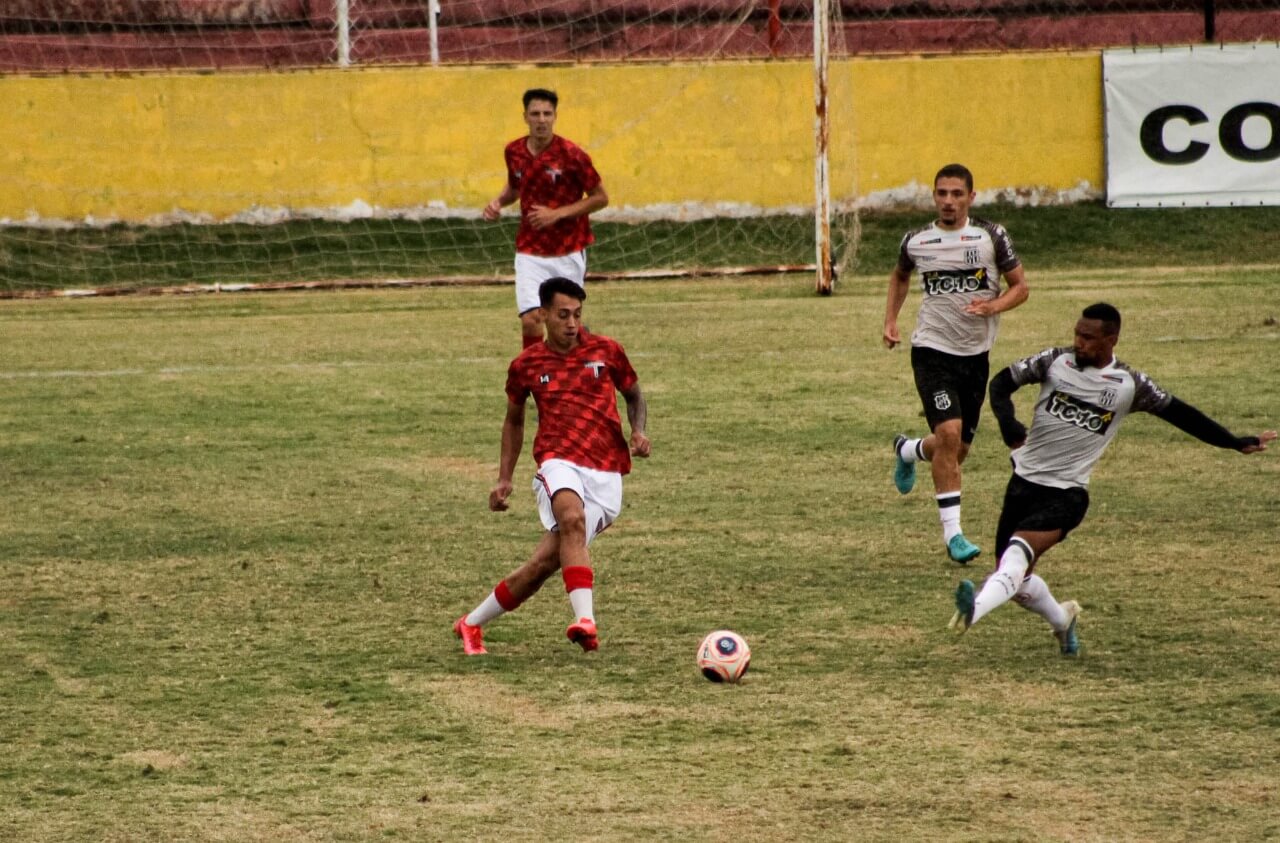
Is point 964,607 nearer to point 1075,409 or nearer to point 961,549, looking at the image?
point 1075,409

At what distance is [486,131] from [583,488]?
17.2 meters

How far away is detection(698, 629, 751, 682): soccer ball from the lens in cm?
702

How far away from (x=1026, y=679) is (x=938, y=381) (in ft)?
10.00

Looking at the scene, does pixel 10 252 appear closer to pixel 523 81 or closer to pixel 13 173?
pixel 13 173

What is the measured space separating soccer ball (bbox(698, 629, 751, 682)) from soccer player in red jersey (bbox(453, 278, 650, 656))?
0.53 meters

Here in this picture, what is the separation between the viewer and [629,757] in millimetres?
6191

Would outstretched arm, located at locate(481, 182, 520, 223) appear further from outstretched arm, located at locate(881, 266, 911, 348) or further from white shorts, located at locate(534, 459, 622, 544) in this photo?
white shorts, located at locate(534, 459, 622, 544)

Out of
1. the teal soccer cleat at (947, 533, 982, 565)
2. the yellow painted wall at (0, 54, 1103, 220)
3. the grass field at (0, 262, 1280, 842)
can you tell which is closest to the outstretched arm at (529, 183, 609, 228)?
the grass field at (0, 262, 1280, 842)

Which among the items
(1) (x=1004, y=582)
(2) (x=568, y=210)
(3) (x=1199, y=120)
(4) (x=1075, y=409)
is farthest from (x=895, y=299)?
(3) (x=1199, y=120)

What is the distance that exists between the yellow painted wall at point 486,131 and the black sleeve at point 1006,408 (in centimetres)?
1632

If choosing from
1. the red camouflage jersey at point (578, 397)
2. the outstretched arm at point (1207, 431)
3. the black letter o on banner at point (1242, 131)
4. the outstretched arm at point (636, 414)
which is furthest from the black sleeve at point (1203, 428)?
the black letter o on banner at point (1242, 131)

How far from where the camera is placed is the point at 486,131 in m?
24.3

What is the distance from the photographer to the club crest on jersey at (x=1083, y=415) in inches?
302

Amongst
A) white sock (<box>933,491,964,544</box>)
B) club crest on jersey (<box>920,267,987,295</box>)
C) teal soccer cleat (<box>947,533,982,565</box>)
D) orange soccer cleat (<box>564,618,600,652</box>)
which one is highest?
club crest on jersey (<box>920,267,987,295</box>)
